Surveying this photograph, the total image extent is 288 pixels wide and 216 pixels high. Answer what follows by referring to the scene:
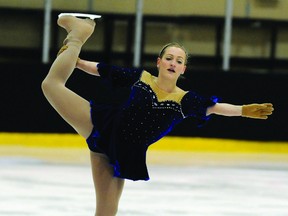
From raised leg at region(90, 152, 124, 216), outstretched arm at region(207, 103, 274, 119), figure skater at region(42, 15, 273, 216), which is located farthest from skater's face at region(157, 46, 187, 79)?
raised leg at region(90, 152, 124, 216)

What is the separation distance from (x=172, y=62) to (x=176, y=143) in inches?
214

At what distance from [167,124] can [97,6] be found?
597 centimetres

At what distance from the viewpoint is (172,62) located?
4.30 m

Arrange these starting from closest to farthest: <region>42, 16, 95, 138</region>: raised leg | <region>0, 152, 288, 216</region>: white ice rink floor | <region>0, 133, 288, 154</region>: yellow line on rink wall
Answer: <region>42, 16, 95, 138</region>: raised leg, <region>0, 152, 288, 216</region>: white ice rink floor, <region>0, 133, 288, 154</region>: yellow line on rink wall

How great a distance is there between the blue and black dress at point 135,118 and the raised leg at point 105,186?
44mm

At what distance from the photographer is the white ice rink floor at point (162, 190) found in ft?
18.5

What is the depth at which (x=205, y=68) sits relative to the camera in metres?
10.3

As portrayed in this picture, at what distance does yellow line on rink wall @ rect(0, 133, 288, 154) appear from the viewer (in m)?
9.52

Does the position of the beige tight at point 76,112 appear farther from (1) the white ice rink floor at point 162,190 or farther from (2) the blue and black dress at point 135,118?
(1) the white ice rink floor at point 162,190

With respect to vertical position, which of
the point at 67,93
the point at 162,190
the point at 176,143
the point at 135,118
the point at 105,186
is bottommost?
the point at 176,143

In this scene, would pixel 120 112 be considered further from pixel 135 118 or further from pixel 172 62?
pixel 172 62

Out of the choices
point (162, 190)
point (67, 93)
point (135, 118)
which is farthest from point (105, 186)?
point (162, 190)

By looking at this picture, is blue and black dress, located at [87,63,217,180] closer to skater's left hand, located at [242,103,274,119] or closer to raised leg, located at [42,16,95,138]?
raised leg, located at [42,16,95,138]

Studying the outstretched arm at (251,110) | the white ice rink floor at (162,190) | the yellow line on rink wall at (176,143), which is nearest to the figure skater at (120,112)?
the outstretched arm at (251,110)
